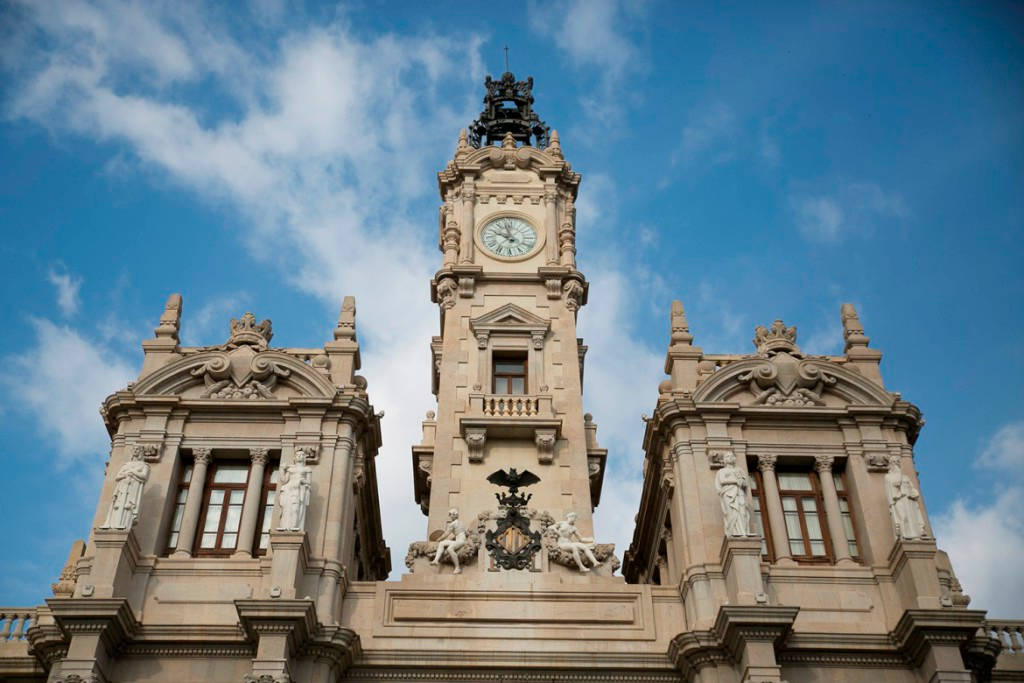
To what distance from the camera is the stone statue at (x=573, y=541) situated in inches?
1180

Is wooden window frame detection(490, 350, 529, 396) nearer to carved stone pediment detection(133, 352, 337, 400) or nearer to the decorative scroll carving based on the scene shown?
carved stone pediment detection(133, 352, 337, 400)

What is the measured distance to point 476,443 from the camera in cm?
3344

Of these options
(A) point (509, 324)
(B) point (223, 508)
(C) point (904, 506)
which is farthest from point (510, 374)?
(C) point (904, 506)

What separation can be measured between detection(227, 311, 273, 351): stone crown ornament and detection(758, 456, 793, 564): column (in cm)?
1370

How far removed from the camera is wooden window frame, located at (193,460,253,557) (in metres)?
30.0

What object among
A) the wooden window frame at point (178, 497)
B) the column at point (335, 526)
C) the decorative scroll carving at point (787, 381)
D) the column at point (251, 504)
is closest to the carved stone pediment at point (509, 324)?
the column at point (335, 526)

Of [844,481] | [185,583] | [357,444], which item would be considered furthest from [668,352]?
[185,583]

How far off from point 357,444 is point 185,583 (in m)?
5.79

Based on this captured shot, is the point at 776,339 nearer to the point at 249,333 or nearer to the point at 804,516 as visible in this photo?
the point at 804,516

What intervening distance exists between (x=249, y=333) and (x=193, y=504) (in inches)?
209

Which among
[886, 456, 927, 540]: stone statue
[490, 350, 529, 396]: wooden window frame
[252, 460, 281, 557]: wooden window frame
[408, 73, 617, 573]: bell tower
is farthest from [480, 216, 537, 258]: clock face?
[886, 456, 927, 540]: stone statue

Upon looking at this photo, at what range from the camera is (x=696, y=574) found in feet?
95.0

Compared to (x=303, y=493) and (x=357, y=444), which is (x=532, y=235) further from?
(x=303, y=493)

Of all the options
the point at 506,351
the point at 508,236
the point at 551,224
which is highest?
the point at 551,224
